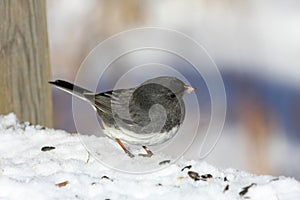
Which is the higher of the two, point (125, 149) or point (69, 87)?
point (69, 87)

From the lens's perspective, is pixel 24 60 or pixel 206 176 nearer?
pixel 206 176

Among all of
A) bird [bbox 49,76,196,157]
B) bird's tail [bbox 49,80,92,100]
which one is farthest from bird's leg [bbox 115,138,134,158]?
bird's tail [bbox 49,80,92,100]

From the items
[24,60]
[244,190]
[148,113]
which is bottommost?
[244,190]

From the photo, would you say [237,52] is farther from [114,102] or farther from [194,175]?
[194,175]

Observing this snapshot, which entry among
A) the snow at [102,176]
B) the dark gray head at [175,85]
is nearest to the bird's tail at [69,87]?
the snow at [102,176]

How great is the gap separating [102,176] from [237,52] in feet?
4.47

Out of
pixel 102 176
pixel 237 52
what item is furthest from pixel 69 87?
pixel 237 52

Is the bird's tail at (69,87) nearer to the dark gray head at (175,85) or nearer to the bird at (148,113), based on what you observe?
the bird at (148,113)

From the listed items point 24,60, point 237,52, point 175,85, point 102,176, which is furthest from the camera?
point 237,52

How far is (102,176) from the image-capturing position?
2484mm

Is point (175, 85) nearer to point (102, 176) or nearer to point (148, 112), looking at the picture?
point (148, 112)

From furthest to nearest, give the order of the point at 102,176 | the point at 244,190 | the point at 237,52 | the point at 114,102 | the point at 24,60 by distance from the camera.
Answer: the point at 237,52, the point at 24,60, the point at 114,102, the point at 102,176, the point at 244,190

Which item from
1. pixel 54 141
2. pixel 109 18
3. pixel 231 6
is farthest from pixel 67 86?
pixel 231 6

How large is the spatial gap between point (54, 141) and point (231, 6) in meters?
1.28
